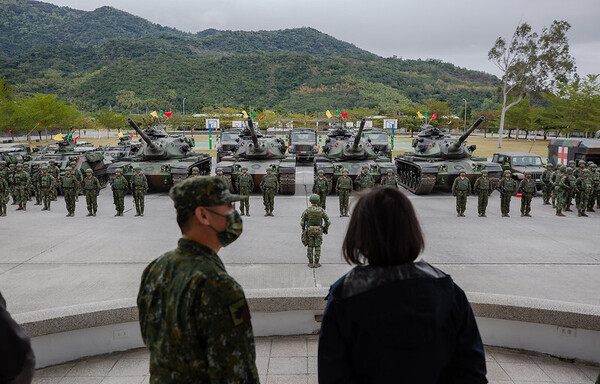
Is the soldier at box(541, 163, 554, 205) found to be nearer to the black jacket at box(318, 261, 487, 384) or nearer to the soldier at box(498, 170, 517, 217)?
the soldier at box(498, 170, 517, 217)

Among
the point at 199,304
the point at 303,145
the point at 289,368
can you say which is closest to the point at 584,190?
the point at 289,368

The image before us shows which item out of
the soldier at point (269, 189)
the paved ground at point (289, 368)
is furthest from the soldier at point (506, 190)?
the paved ground at point (289, 368)

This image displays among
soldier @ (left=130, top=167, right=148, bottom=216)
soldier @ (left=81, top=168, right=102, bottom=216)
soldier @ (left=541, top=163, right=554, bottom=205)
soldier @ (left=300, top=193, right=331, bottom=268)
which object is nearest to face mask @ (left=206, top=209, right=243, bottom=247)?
soldier @ (left=300, top=193, right=331, bottom=268)

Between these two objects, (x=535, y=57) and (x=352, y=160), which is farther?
(x=535, y=57)

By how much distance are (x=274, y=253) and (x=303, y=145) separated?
61.8ft

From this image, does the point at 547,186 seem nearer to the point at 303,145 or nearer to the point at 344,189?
the point at 344,189

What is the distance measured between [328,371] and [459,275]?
22.0 ft

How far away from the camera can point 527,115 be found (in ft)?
169

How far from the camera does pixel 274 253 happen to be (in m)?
9.42

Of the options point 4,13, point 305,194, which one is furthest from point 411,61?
point 4,13

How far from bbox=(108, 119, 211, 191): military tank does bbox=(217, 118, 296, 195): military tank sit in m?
1.51

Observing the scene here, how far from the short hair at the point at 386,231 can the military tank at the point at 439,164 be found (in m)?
14.1

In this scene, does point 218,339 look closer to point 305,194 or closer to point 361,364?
point 361,364

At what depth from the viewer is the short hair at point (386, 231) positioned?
6.58ft
